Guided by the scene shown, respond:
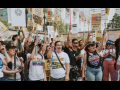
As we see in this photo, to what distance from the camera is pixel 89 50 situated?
3766 millimetres

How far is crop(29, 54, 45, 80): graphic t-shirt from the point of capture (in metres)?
3.13

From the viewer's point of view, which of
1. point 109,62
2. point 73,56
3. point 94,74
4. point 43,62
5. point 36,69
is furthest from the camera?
point 109,62

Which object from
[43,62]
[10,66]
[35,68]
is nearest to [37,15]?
[43,62]

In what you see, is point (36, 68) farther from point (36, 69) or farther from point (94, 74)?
point (94, 74)

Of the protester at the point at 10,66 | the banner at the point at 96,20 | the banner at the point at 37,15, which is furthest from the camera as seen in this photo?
the banner at the point at 96,20

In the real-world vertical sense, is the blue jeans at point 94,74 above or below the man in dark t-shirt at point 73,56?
below

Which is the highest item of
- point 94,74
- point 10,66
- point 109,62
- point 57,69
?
point 10,66

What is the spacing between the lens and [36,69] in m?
3.14

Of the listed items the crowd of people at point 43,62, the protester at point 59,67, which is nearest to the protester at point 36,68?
the crowd of people at point 43,62

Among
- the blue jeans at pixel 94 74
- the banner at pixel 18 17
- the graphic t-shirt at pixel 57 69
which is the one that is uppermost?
the banner at pixel 18 17

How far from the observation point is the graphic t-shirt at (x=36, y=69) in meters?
3.13

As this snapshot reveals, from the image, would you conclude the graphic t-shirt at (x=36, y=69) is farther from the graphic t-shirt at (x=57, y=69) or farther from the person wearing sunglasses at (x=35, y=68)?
the graphic t-shirt at (x=57, y=69)

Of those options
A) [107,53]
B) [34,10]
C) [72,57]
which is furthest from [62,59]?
[107,53]

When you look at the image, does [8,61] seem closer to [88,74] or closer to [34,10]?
[34,10]
